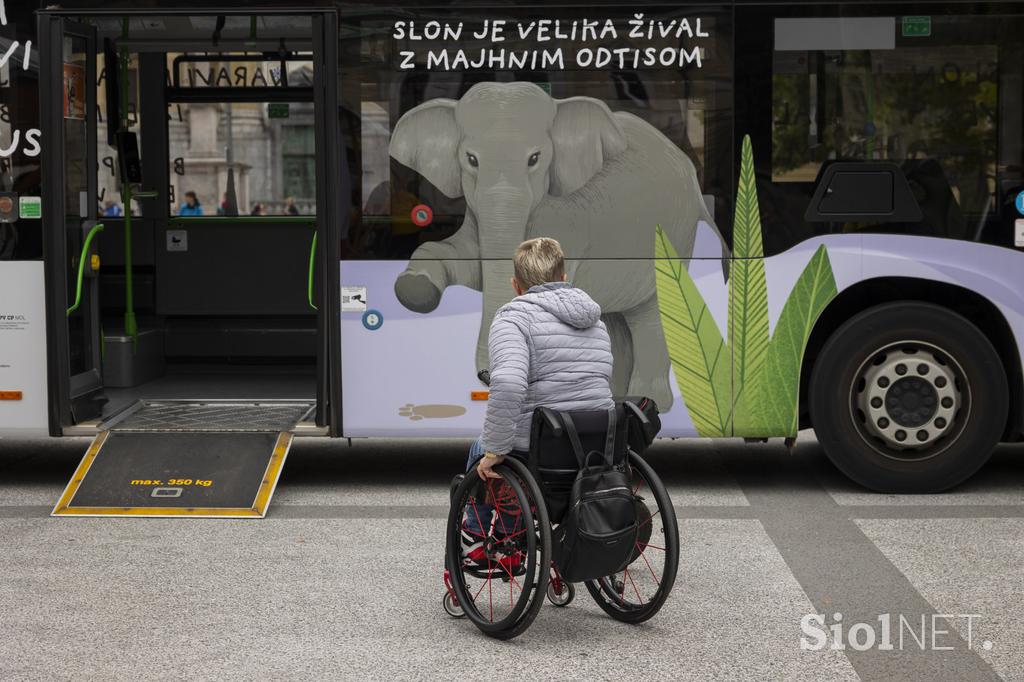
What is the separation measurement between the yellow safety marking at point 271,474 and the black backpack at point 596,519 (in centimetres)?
268

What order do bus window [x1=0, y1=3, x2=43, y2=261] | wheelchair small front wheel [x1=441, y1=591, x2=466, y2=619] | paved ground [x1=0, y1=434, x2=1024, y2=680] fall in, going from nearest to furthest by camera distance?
paved ground [x1=0, y1=434, x2=1024, y2=680]
wheelchair small front wheel [x1=441, y1=591, x2=466, y2=619]
bus window [x1=0, y1=3, x2=43, y2=261]

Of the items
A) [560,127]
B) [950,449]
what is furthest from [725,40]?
[950,449]

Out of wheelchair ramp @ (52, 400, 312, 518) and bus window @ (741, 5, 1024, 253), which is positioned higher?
bus window @ (741, 5, 1024, 253)

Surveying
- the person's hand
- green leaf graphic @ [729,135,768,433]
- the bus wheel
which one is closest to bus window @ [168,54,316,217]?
green leaf graphic @ [729,135,768,433]

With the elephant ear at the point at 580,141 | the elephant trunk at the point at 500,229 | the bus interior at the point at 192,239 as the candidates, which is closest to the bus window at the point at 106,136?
the bus interior at the point at 192,239

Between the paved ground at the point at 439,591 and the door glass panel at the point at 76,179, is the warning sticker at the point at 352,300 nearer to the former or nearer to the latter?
the paved ground at the point at 439,591

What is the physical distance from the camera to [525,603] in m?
4.98

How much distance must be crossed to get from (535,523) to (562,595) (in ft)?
2.02

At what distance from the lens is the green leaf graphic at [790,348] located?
7633 millimetres

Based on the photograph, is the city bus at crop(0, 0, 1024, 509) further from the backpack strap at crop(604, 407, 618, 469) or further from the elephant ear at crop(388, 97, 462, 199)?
the backpack strap at crop(604, 407, 618, 469)

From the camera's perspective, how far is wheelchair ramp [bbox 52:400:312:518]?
289 inches

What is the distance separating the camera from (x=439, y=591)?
5.87 m

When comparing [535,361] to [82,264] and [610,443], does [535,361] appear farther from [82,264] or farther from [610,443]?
[82,264]

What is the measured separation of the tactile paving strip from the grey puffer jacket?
9.87 feet
